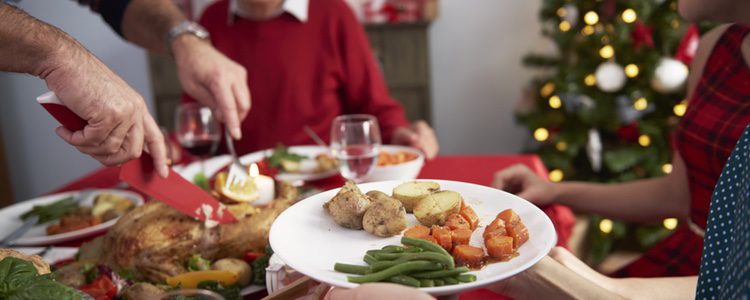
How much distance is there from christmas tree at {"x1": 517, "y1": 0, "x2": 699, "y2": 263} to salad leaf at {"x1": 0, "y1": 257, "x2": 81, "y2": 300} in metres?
2.84

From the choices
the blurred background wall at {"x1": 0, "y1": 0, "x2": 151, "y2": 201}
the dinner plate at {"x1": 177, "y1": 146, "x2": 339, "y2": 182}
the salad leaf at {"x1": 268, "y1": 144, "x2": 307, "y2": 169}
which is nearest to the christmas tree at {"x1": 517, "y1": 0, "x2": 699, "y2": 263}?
the dinner plate at {"x1": 177, "y1": 146, "x2": 339, "y2": 182}

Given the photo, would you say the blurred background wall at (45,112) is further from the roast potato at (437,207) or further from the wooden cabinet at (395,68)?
the roast potato at (437,207)

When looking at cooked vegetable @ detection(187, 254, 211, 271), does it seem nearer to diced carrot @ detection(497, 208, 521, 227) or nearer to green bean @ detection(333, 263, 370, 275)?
green bean @ detection(333, 263, 370, 275)

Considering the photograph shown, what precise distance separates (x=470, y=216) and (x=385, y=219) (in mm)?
122

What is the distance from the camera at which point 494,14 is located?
437 centimetres

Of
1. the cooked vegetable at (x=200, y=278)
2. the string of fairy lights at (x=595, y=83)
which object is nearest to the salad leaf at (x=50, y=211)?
the cooked vegetable at (x=200, y=278)

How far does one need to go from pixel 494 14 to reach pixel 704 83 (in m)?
2.96

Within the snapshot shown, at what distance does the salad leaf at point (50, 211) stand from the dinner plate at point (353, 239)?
857 millimetres

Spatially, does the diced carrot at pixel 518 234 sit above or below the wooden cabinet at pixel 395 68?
above

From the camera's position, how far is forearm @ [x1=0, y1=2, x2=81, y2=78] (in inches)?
36.4

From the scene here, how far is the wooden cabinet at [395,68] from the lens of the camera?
13.6ft

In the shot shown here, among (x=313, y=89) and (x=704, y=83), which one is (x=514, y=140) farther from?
(x=704, y=83)

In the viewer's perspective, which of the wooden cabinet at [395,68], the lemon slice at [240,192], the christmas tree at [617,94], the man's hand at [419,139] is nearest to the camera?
the lemon slice at [240,192]

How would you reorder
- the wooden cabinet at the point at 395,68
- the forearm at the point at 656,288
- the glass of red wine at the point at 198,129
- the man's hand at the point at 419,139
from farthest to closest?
the wooden cabinet at the point at 395,68
the man's hand at the point at 419,139
the glass of red wine at the point at 198,129
the forearm at the point at 656,288
